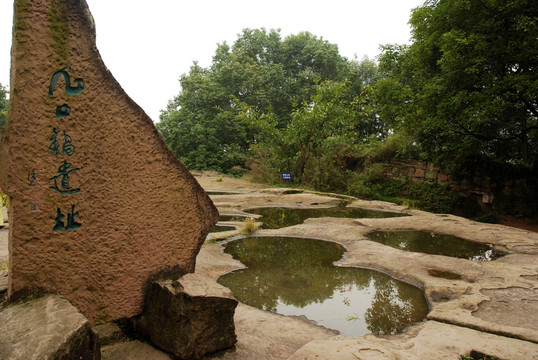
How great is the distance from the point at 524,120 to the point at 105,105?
10.2 m

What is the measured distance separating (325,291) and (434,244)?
251 centimetres

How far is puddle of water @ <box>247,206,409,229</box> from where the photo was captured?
645 cm

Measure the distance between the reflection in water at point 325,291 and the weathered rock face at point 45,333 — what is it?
1.50 m

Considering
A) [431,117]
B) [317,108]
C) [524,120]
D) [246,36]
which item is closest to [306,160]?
[317,108]

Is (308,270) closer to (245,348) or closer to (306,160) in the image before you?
(245,348)

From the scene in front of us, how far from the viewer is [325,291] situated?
3254 millimetres

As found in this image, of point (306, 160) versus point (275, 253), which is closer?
point (275, 253)

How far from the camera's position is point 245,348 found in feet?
6.98

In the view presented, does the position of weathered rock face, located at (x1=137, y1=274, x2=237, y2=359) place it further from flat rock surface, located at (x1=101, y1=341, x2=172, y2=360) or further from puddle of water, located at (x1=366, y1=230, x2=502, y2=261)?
puddle of water, located at (x1=366, y1=230, x2=502, y2=261)

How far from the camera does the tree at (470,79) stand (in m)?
7.12

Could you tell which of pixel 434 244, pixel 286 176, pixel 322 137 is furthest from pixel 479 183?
pixel 434 244

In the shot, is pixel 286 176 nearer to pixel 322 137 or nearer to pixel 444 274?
pixel 322 137

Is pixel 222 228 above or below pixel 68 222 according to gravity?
below

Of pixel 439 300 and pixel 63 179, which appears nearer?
pixel 63 179
